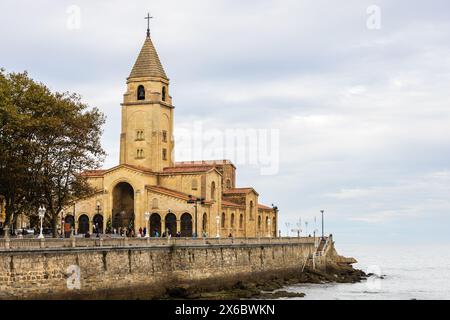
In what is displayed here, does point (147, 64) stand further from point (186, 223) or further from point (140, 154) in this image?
point (186, 223)

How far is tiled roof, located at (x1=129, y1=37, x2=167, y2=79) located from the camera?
99.8 meters

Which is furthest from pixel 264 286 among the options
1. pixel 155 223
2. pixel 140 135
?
pixel 140 135

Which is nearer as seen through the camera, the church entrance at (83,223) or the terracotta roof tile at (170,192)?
the terracotta roof tile at (170,192)

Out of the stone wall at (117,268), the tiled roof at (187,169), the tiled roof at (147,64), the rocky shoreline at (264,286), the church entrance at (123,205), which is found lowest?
the rocky shoreline at (264,286)

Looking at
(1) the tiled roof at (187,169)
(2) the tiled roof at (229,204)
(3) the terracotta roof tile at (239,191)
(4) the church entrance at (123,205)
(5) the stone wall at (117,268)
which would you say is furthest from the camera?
(3) the terracotta roof tile at (239,191)

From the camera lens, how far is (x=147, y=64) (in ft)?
328

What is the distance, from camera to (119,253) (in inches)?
2168

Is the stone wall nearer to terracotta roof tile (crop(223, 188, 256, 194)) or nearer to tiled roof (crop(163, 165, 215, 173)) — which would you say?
tiled roof (crop(163, 165, 215, 173))

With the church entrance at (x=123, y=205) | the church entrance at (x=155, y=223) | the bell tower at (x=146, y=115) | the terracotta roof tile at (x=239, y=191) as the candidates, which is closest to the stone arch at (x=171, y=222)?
the church entrance at (x=155, y=223)

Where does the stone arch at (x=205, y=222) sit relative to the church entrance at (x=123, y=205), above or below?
below

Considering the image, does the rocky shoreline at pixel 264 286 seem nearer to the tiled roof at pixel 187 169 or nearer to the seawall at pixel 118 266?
the seawall at pixel 118 266

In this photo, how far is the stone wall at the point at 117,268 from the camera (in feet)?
151
